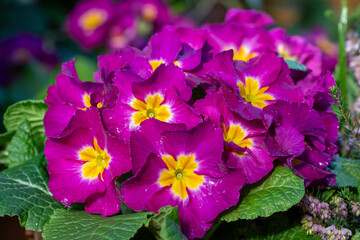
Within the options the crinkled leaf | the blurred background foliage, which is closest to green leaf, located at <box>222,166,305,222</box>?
the crinkled leaf

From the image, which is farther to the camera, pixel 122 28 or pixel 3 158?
pixel 122 28

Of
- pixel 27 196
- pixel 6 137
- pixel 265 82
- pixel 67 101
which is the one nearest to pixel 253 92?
pixel 265 82

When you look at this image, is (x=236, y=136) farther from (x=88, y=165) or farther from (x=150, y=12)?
(x=150, y=12)


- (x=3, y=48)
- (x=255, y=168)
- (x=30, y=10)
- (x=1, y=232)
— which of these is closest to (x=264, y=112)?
(x=255, y=168)

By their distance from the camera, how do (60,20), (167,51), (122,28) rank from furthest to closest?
(60,20), (122,28), (167,51)

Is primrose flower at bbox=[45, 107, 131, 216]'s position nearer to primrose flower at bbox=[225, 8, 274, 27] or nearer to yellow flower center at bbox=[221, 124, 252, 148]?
yellow flower center at bbox=[221, 124, 252, 148]
